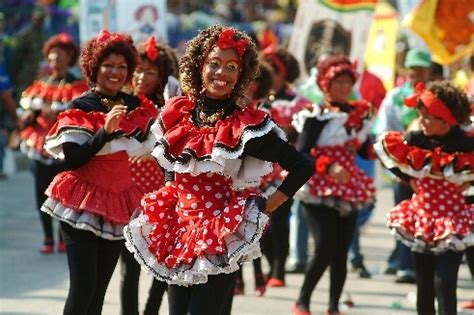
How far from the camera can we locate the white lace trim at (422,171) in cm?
728

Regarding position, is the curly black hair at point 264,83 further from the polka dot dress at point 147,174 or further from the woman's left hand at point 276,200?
the woman's left hand at point 276,200

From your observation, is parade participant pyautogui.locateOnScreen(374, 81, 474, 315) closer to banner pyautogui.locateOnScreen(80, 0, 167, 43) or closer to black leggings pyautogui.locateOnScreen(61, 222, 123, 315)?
black leggings pyautogui.locateOnScreen(61, 222, 123, 315)

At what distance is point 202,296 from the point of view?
5.68m

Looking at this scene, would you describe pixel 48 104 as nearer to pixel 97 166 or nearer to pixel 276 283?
pixel 276 283

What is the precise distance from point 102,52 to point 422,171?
2.15 meters

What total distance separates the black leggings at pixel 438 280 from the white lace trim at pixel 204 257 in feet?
6.12

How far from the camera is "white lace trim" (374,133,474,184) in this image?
7281 millimetres

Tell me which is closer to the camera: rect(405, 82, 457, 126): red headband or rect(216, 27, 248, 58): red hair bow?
rect(216, 27, 248, 58): red hair bow

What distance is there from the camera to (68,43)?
1134cm

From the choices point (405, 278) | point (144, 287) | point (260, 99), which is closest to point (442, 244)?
point (260, 99)

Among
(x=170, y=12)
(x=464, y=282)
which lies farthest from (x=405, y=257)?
(x=170, y=12)

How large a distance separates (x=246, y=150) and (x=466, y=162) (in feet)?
6.67

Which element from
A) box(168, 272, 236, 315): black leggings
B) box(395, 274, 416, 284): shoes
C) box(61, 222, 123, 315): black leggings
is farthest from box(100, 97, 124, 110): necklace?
box(395, 274, 416, 284): shoes

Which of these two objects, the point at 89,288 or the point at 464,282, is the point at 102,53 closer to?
the point at 89,288
